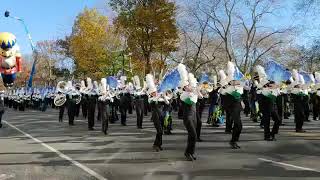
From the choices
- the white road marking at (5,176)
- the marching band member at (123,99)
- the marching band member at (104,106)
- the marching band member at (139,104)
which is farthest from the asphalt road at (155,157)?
the marching band member at (123,99)

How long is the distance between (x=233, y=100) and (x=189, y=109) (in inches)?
87.2

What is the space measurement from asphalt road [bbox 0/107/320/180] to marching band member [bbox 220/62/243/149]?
0.43 m

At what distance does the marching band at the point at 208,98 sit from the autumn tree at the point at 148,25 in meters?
12.0

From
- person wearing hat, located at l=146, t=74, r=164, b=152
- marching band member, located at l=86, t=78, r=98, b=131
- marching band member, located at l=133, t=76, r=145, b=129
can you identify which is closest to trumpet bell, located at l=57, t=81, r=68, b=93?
marching band member, located at l=86, t=78, r=98, b=131

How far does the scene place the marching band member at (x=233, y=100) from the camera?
13.7 m

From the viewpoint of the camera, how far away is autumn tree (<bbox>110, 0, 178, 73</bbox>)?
130 feet

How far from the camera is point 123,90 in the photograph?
2591cm

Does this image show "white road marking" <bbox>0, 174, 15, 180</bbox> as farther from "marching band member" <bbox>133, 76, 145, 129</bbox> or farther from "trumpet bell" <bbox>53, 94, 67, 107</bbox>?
→ "trumpet bell" <bbox>53, 94, 67, 107</bbox>

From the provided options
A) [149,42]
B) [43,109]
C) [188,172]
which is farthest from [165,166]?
[43,109]

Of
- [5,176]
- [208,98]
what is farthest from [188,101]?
[208,98]

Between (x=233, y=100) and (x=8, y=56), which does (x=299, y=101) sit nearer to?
(x=233, y=100)

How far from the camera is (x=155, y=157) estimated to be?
12531 mm

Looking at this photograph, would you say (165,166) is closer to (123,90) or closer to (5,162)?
(5,162)

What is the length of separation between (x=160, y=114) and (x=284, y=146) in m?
3.35
